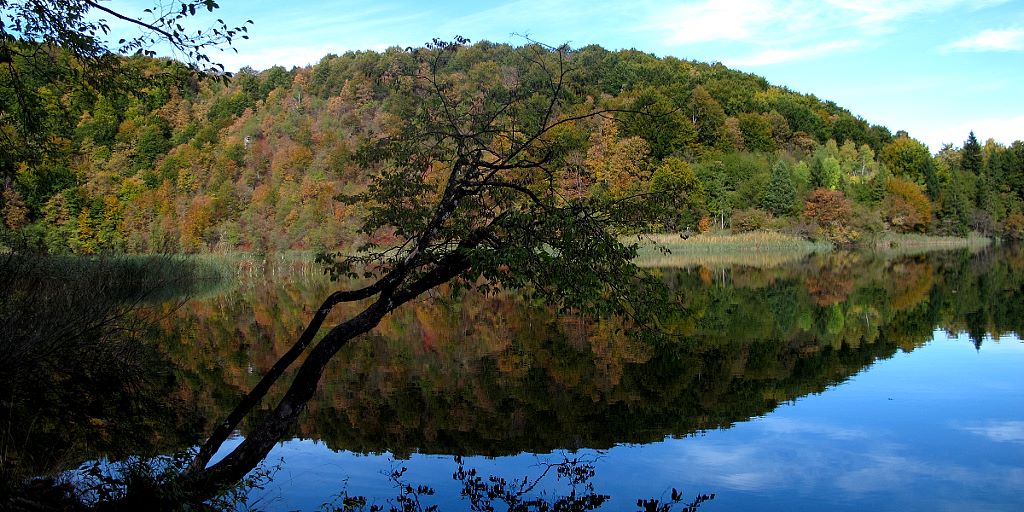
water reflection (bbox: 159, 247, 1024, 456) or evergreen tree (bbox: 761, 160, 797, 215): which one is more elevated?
evergreen tree (bbox: 761, 160, 797, 215)

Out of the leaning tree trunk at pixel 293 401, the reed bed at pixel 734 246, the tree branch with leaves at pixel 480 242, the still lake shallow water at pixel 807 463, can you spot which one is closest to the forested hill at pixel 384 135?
the reed bed at pixel 734 246

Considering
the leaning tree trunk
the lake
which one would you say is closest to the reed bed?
the lake

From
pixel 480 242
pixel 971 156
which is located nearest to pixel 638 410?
pixel 480 242

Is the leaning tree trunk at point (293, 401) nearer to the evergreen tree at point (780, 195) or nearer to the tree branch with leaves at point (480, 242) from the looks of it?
the tree branch with leaves at point (480, 242)

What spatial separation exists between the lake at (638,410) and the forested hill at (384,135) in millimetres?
28782

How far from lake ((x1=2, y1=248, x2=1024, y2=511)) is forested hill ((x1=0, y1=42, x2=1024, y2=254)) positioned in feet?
94.4

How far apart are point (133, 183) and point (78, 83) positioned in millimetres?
74279

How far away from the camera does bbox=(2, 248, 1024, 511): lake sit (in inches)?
286

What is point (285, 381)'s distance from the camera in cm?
1239

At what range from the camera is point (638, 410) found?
977cm

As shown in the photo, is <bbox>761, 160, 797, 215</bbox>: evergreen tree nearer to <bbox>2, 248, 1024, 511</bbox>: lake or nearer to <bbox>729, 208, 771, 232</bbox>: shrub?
<bbox>729, 208, 771, 232</bbox>: shrub

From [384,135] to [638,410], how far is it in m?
47.4

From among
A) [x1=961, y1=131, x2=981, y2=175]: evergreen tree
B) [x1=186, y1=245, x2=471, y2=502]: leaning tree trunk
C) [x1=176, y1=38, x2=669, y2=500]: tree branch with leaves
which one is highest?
[x1=961, y1=131, x2=981, y2=175]: evergreen tree

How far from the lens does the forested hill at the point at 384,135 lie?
61031mm
